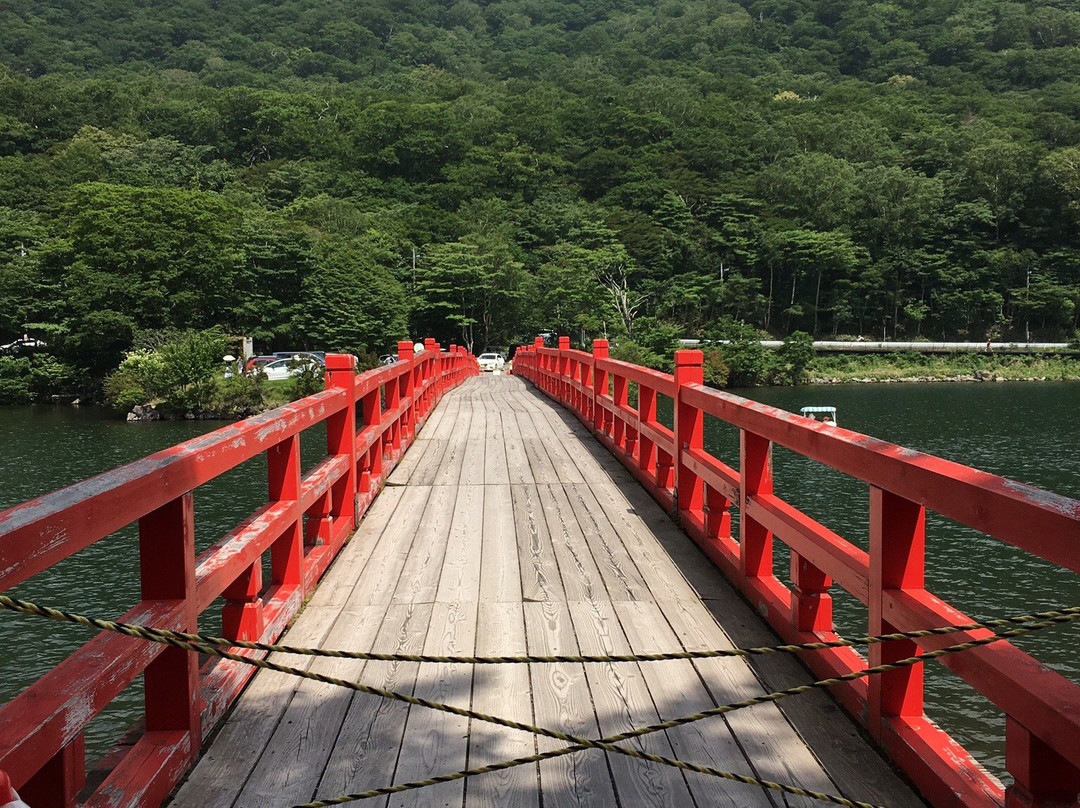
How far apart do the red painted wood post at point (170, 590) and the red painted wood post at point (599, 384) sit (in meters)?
7.64

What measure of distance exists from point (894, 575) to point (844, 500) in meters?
18.6

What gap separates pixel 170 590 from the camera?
2635mm

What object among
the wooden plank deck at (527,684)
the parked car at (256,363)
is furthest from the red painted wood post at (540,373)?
the parked car at (256,363)

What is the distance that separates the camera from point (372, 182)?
9381 centimetres

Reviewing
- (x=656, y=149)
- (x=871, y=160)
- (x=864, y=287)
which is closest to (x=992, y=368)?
(x=864, y=287)

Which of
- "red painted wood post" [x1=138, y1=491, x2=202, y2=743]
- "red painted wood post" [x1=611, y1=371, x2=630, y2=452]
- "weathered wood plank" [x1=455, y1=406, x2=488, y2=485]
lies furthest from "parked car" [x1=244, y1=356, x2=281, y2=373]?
"red painted wood post" [x1=138, y1=491, x2=202, y2=743]

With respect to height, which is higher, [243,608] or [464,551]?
[243,608]

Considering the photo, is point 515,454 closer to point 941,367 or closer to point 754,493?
point 754,493

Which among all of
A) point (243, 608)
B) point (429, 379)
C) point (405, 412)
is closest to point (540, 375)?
point (429, 379)

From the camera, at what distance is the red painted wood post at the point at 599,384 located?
10289mm

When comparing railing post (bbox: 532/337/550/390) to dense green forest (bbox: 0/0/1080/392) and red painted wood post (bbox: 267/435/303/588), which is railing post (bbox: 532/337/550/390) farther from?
dense green forest (bbox: 0/0/1080/392)

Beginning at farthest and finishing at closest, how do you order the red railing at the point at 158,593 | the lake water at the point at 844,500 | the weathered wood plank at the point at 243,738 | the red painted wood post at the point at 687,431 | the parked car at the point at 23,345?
the parked car at the point at 23,345 < the lake water at the point at 844,500 < the red painted wood post at the point at 687,431 < the weathered wood plank at the point at 243,738 < the red railing at the point at 158,593

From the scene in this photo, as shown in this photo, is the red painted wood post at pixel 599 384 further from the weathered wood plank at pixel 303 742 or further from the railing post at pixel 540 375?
the railing post at pixel 540 375

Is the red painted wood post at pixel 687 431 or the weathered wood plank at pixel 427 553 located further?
the red painted wood post at pixel 687 431
